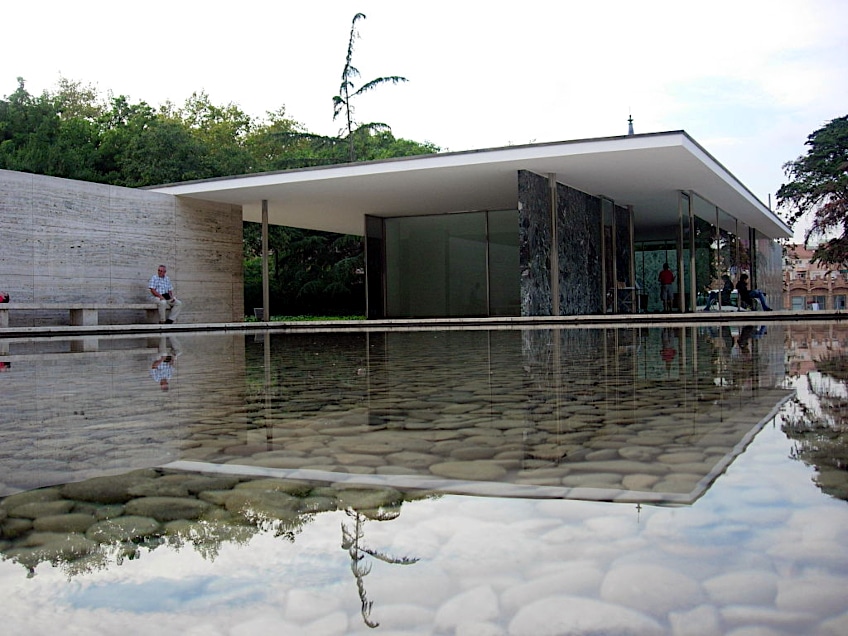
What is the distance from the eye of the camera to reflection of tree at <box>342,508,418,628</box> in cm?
99

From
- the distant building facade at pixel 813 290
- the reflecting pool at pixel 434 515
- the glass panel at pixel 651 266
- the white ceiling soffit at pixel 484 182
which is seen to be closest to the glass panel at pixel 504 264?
the white ceiling soffit at pixel 484 182

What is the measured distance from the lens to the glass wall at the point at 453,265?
20.1 metres

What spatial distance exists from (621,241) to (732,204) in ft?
9.36

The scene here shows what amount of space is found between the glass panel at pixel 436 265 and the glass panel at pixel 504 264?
243 millimetres

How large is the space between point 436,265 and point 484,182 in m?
5.41

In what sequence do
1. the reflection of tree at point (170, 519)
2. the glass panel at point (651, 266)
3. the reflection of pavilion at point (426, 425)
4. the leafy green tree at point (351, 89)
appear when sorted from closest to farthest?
the reflection of tree at point (170, 519), the reflection of pavilion at point (426, 425), the glass panel at point (651, 266), the leafy green tree at point (351, 89)

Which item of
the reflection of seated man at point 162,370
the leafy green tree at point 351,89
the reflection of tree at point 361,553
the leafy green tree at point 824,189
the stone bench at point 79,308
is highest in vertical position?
the leafy green tree at point 351,89

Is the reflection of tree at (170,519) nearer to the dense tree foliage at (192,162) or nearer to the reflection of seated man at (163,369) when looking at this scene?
the reflection of seated man at (163,369)

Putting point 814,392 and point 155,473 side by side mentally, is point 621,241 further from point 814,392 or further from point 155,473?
point 155,473

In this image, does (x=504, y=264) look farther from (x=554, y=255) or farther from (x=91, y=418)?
(x=91, y=418)

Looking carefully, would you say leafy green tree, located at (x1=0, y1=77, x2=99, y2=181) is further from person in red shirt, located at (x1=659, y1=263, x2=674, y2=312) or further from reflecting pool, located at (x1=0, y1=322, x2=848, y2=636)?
reflecting pool, located at (x1=0, y1=322, x2=848, y2=636)

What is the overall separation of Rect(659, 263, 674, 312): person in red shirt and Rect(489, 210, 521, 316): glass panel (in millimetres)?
3915

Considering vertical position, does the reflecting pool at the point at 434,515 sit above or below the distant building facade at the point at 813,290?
below

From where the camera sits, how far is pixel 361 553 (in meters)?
1.19
